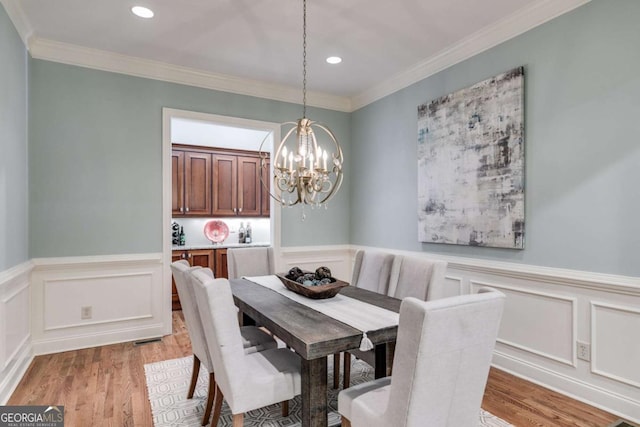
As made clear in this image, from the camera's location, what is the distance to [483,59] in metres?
3.09

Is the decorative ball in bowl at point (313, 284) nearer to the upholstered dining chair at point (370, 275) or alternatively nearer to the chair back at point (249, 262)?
the upholstered dining chair at point (370, 275)

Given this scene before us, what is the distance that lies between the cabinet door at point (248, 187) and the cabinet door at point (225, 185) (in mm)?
82

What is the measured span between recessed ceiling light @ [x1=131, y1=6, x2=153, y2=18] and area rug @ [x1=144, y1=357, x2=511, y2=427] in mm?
2796

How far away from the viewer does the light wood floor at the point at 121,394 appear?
2.22m

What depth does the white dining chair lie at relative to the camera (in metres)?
2.62

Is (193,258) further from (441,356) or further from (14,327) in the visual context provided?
(441,356)

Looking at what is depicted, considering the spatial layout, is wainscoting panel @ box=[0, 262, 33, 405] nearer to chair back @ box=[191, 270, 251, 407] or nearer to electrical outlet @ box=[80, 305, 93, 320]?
electrical outlet @ box=[80, 305, 93, 320]

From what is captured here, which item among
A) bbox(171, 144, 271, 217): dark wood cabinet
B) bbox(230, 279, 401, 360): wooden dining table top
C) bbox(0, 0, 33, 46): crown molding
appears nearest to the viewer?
bbox(230, 279, 401, 360): wooden dining table top

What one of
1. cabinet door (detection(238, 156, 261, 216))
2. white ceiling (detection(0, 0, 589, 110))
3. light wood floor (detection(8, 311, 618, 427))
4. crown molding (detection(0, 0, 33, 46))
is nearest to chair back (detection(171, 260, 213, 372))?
light wood floor (detection(8, 311, 618, 427))

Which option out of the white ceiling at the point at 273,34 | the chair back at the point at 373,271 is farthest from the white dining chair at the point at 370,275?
the white ceiling at the point at 273,34

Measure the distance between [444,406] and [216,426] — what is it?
4.43 feet

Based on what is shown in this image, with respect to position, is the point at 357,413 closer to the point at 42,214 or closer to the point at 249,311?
the point at 249,311

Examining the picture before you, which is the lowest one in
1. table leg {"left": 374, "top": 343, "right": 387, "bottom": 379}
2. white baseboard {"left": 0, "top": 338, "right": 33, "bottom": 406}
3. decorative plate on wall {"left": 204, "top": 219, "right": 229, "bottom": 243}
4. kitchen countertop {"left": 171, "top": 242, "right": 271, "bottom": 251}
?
white baseboard {"left": 0, "top": 338, "right": 33, "bottom": 406}

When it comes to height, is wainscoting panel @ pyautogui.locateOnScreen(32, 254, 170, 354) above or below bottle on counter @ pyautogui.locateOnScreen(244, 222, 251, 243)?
below
